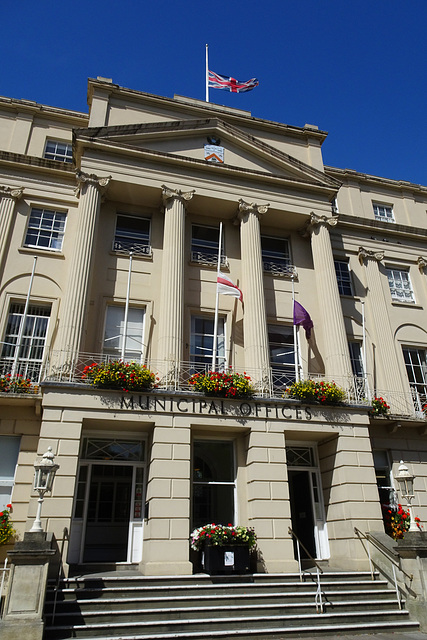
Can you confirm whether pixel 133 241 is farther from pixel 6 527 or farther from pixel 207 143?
pixel 6 527

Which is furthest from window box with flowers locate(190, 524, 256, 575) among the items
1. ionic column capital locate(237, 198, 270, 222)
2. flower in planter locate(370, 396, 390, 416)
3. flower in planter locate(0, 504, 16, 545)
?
ionic column capital locate(237, 198, 270, 222)

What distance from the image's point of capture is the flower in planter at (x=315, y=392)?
46.3ft

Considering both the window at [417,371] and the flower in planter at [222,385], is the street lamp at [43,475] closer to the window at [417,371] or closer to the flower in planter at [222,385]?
the flower in planter at [222,385]

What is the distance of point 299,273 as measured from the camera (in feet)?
60.8

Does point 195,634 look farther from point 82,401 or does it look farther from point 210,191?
point 210,191

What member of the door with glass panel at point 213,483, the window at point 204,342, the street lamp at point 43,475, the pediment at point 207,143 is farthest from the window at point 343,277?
the street lamp at point 43,475

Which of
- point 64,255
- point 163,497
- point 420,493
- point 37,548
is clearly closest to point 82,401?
point 163,497

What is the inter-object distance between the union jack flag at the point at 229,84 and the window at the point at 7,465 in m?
16.0

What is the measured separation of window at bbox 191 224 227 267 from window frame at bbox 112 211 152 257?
1691mm

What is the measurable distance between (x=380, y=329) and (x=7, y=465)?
1402 cm

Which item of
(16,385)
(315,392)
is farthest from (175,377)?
(16,385)

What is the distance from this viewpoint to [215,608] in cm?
949

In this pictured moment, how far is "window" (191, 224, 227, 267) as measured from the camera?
17.5 m

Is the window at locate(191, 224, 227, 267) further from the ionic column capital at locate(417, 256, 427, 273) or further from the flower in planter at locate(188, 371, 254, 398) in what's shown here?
the ionic column capital at locate(417, 256, 427, 273)
